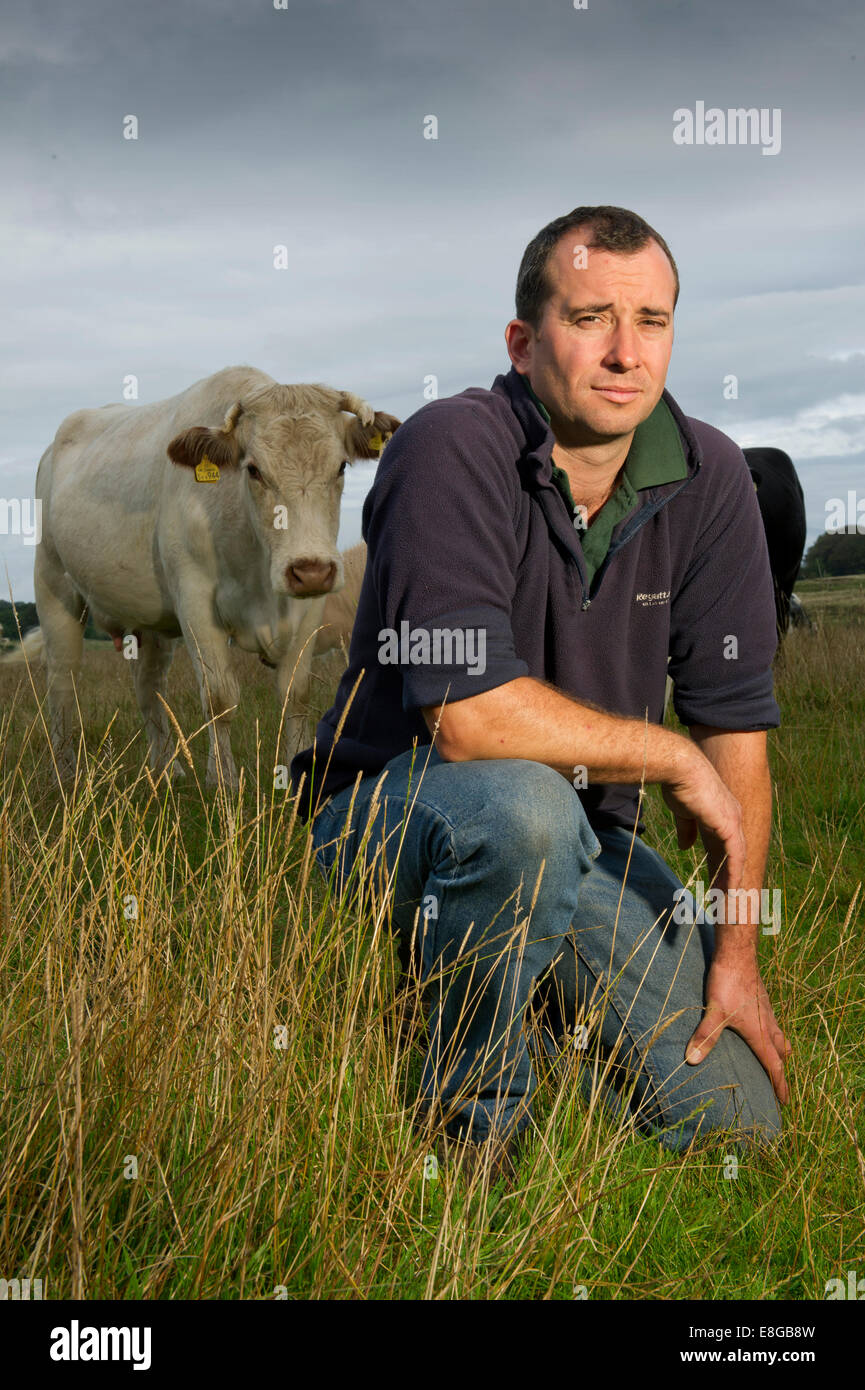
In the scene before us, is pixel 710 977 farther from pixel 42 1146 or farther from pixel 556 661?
pixel 42 1146

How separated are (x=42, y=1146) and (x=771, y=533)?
30.6 feet

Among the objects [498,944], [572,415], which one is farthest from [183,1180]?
[572,415]

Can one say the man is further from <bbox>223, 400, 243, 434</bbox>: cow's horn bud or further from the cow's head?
<bbox>223, 400, 243, 434</bbox>: cow's horn bud

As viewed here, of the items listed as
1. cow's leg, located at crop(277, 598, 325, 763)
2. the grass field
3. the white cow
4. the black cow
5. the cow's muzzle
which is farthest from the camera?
the black cow

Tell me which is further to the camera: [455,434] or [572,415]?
[572,415]

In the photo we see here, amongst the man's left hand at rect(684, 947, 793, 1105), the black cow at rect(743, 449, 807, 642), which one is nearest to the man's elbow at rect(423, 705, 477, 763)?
the man's left hand at rect(684, 947, 793, 1105)

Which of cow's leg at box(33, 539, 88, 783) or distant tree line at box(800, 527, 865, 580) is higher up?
distant tree line at box(800, 527, 865, 580)

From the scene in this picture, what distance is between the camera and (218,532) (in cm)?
690

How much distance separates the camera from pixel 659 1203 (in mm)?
2281

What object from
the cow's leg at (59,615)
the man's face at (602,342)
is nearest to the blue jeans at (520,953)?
the man's face at (602,342)

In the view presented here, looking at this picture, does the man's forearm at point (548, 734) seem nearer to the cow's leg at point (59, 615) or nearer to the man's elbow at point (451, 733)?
the man's elbow at point (451, 733)

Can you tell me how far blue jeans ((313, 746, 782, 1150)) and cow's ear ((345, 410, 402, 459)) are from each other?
439 cm

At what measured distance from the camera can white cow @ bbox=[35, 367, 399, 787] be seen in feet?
21.4

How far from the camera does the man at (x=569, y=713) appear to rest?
2.43m
